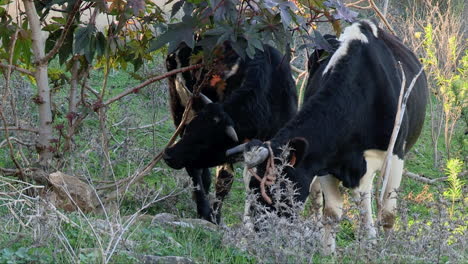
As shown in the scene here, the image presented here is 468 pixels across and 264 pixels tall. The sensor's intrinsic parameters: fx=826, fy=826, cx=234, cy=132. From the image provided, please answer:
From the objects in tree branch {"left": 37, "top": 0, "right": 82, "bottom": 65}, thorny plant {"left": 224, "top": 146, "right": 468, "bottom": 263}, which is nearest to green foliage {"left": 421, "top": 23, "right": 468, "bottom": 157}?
thorny plant {"left": 224, "top": 146, "right": 468, "bottom": 263}

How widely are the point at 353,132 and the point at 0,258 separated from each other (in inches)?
123

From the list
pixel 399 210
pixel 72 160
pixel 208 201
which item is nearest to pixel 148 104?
pixel 208 201

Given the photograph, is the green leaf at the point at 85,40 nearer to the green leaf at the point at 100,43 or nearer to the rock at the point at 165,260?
the green leaf at the point at 100,43

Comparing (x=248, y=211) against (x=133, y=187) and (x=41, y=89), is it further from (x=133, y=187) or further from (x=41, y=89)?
(x=133, y=187)

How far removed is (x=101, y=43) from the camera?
6000 mm

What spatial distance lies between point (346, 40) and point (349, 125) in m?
0.77

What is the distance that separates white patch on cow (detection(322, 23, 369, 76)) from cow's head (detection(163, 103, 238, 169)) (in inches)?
45.5

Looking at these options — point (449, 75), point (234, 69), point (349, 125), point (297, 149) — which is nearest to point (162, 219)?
point (297, 149)

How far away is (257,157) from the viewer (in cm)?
553

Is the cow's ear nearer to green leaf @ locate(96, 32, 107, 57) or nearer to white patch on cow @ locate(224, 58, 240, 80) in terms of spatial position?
green leaf @ locate(96, 32, 107, 57)

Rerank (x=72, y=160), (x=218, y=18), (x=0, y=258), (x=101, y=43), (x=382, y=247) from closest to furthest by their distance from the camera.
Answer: (x=0, y=258) → (x=382, y=247) → (x=218, y=18) → (x=101, y=43) → (x=72, y=160)

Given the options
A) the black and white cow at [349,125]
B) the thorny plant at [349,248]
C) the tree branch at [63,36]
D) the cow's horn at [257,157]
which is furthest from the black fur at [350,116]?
the tree branch at [63,36]

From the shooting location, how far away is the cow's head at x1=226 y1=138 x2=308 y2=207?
5445mm

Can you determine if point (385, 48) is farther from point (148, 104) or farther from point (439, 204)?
point (148, 104)
